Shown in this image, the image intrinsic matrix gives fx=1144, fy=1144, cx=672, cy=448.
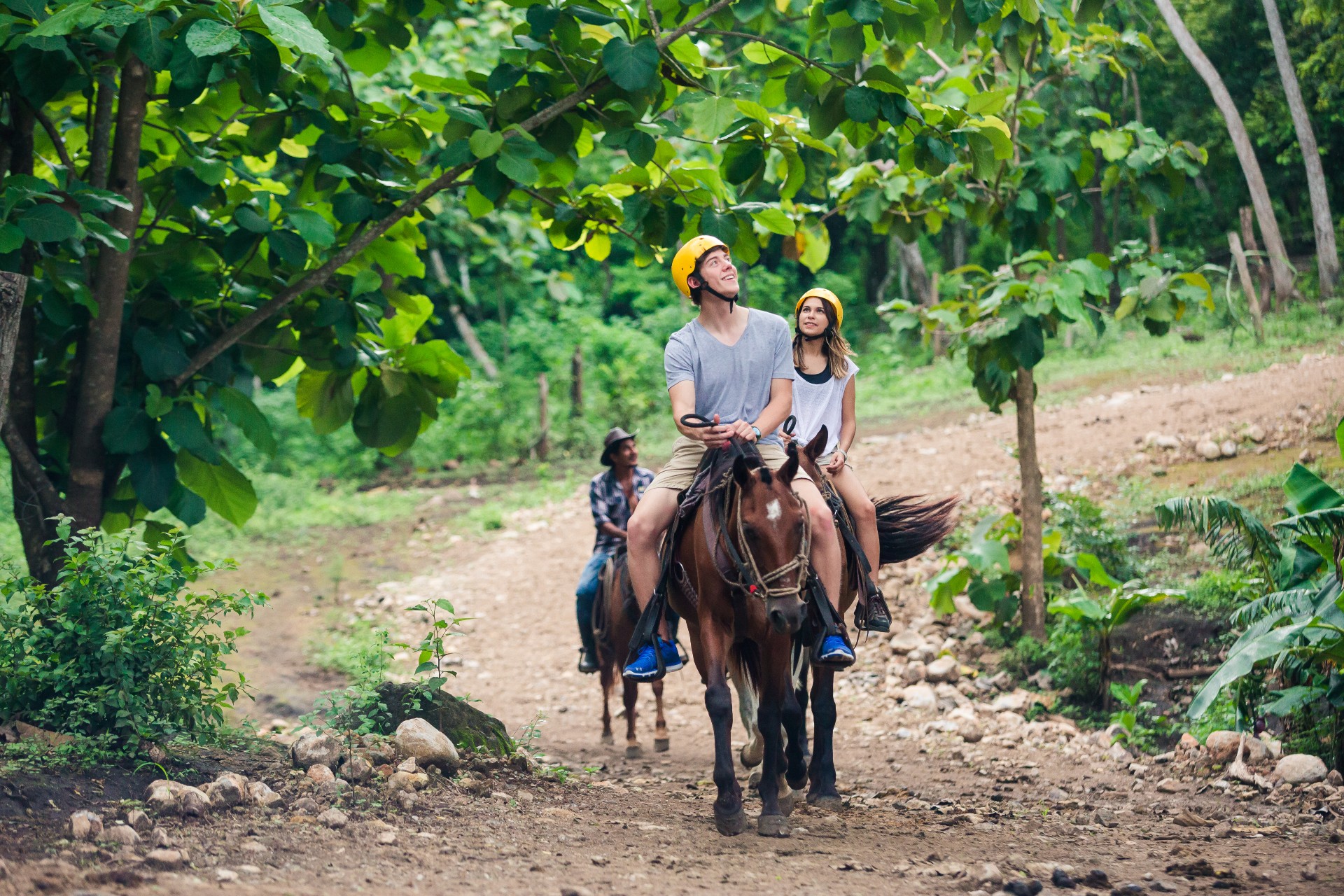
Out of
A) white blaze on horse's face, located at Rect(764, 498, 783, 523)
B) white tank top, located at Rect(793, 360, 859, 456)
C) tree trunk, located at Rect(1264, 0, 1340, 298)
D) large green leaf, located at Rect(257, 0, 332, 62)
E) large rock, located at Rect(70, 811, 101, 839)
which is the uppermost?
tree trunk, located at Rect(1264, 0, 1340, 298)

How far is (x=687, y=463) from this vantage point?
17.8ft

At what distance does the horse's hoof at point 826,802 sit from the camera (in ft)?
18.0

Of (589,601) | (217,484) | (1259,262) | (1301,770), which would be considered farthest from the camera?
(1259,262)

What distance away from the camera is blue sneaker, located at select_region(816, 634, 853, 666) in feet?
16.2

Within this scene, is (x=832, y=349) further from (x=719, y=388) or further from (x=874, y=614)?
(x=874, y=614)

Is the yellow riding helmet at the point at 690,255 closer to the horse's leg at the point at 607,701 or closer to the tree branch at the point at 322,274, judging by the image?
the tree branch at the point at 322,274

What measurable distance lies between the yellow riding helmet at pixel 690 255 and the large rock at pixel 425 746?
2.34 meters

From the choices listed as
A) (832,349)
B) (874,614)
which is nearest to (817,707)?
(874,614)

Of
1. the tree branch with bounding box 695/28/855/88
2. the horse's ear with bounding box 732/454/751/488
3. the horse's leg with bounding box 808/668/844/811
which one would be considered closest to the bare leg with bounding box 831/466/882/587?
the horse's leg with bounding box 808/668/844/811

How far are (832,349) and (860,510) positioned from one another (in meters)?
0.87

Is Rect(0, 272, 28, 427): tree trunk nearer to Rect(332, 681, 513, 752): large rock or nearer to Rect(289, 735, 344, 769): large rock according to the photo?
Rect(289, 735, 344, 769): large rock

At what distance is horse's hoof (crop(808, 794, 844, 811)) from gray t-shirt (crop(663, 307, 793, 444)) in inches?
70.5

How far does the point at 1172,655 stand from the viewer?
755cm

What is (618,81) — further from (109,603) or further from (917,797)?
(917,797)
